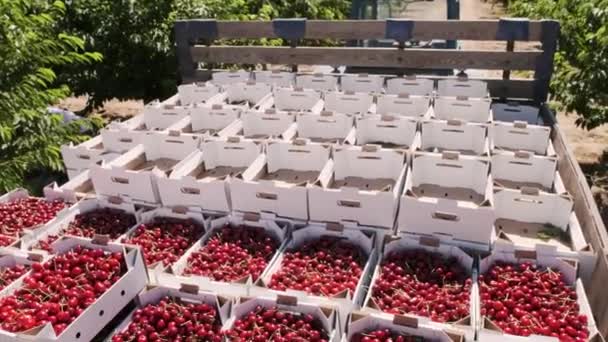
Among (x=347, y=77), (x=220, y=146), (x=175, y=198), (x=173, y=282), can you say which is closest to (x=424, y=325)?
(x=173, y=282)

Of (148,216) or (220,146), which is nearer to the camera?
(148,216)

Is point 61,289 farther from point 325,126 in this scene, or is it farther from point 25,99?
point 325,126

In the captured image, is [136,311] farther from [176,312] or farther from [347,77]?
[347,77]

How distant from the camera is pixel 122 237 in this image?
146 inches

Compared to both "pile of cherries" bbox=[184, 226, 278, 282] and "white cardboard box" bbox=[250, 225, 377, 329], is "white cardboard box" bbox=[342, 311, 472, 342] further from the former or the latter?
"pile of cherries" bbox=[184, 226, 278, 282]

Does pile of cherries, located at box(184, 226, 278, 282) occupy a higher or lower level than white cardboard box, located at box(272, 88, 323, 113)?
lower

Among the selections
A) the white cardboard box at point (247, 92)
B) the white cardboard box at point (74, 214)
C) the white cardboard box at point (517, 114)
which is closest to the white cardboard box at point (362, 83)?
the white cardboard box at point (247, 92)

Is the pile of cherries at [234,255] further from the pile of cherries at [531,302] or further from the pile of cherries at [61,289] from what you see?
the pile of cherries at [531,302]

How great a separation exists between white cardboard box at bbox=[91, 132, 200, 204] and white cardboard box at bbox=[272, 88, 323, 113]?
1.27m

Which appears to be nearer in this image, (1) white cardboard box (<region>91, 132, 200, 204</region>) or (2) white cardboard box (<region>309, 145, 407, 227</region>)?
(2) white cardboard box (<region>309, 145, 407, 227</region>)

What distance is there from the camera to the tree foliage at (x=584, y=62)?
6078 mm

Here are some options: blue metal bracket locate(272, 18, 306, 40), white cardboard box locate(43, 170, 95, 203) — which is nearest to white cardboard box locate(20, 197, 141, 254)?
white cardboard box locate(43, 170, 95, 203)

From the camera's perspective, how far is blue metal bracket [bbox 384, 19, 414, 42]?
5.97 m

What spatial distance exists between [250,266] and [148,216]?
1104 mm
